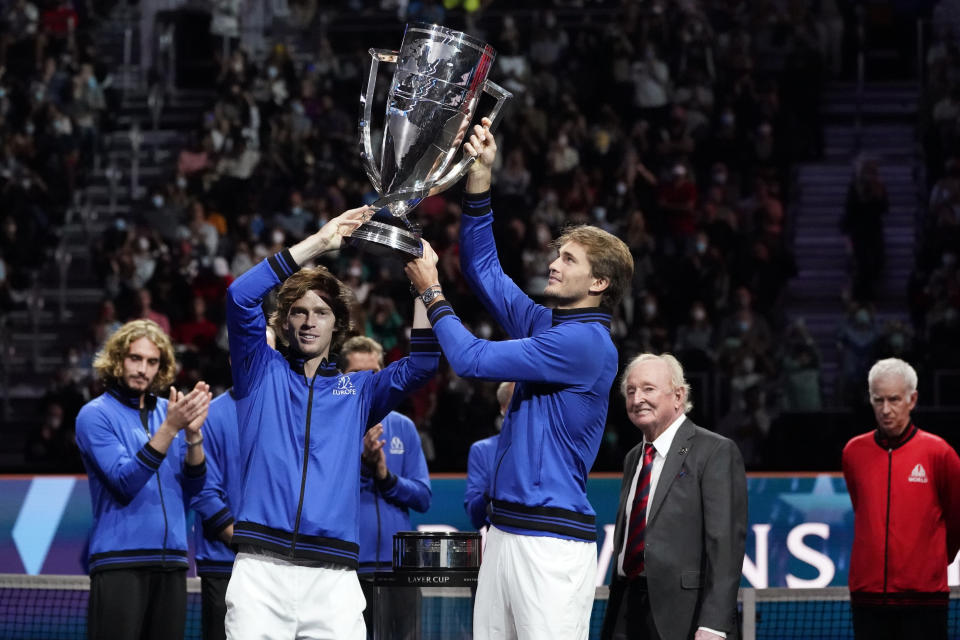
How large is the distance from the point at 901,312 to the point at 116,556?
34.2 ft

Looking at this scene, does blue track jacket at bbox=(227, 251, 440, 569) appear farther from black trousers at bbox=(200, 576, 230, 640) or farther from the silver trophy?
black trousers at bbox=(200, 576, 230, 640)

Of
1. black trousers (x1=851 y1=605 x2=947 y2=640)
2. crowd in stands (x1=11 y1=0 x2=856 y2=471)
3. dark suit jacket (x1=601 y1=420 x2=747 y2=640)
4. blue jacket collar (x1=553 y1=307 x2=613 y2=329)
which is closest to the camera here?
blue jacket collar (x1=553 y1=307 x2=613 y2=329)

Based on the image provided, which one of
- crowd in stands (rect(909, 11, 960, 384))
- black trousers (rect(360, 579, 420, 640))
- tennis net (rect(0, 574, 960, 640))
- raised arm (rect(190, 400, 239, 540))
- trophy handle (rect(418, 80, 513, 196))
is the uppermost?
crowd in stands (rect(909, 11, 960, 384))

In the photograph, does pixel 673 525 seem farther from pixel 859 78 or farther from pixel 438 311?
pixel 859 78

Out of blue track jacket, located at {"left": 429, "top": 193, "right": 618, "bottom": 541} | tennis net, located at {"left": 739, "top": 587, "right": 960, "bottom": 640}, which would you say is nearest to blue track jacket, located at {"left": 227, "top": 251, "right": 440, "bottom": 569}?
blue track jacket, located at {"left": 429, "top": 193, "right": 618, "bottom": 541}

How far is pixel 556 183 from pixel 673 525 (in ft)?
33.9

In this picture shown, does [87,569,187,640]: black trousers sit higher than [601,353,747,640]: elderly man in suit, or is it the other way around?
[601,353,747,640]: elderly man in suit

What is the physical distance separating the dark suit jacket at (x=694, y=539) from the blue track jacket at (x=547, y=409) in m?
0.60

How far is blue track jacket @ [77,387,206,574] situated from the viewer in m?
5.77

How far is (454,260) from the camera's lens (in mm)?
13727

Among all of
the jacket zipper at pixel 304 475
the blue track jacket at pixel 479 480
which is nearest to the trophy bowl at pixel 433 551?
the jacket zipper at pixel 304 475

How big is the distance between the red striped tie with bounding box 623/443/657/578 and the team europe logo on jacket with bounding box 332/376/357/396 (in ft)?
4.57

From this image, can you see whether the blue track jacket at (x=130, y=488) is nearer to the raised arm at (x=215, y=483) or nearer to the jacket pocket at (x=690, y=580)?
the raised arm at (x=215, y=483)

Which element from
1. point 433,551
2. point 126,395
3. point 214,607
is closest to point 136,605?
point 214,607
